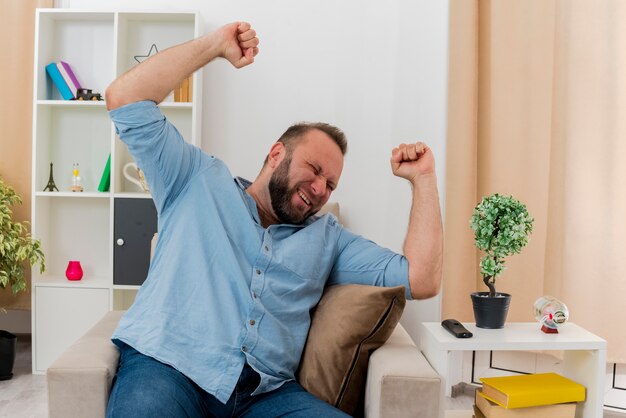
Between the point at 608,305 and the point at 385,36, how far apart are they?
4.98ft

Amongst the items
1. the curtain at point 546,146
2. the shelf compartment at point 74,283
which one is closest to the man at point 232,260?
the curtain at point 546,146

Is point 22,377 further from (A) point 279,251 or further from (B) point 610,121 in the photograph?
(B) point 610,121

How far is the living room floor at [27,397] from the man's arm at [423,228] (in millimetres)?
1087

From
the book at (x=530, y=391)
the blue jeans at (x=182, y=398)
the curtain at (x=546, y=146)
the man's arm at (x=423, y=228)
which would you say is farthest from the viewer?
the curtain at (x=546, y=146)

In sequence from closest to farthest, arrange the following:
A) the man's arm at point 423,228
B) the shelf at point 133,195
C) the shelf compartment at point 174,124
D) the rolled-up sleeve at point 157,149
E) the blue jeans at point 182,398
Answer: the blue jeans at point 182,398, the rolled-up sleeve at point 157,149, the man's arm at point 423,228, the shelf at point 133,195, the shelf compartment at point 174,124

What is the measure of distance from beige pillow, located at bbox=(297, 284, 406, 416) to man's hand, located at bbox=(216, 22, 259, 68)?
65 cm

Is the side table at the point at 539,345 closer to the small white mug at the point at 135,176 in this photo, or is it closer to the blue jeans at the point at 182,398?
the blue jeans at the point at 182,398

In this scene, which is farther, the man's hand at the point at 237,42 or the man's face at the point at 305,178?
the man's face at the point at 305,178

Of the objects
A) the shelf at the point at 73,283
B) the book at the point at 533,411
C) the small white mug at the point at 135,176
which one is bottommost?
the book at the point at 533,411

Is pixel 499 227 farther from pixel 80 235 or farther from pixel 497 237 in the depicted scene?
pixel 80 235

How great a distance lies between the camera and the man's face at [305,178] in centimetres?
183

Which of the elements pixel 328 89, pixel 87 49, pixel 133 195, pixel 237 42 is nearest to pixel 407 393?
pixel 237 42

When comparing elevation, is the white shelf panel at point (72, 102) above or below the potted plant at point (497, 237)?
above

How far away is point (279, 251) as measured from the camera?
1.78 m
